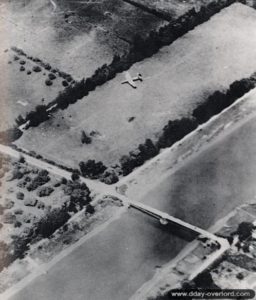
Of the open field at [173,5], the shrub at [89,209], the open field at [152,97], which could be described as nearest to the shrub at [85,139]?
the open field at [152,97]

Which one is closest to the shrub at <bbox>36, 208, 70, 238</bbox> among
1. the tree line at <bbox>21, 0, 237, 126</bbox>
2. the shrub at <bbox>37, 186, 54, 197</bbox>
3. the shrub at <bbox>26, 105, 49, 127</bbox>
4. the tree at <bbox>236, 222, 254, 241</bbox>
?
the shrub at <bbox>37, 186, 54, 197</bbox>

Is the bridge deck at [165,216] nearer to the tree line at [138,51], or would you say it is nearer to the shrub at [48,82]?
the tree line at [138,51]

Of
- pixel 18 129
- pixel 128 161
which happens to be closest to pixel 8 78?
pixel 18 129

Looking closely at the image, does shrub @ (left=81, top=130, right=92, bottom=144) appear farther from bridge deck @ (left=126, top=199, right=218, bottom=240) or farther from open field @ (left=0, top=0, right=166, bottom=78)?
open field @ (left=0, top=0, right=166, bottom=78)

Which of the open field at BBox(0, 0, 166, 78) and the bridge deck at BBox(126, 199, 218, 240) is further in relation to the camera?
the open field at BBox(0, 0, 166, 78)

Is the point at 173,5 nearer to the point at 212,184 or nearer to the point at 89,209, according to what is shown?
the point at 212,184

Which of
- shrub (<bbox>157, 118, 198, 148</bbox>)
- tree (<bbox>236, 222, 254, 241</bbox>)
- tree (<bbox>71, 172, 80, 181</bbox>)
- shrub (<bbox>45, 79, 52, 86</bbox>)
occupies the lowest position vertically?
tree (<bbox>71, 172, 80, 181</bbox>)
